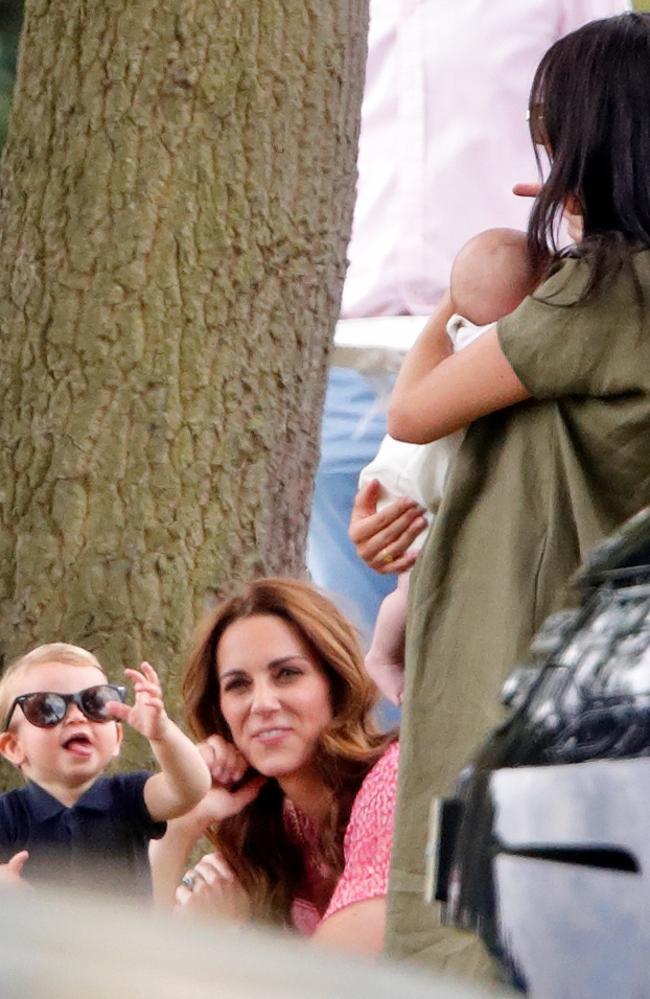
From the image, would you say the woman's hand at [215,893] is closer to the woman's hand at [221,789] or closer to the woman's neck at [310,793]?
the woman's hand at [221,789]

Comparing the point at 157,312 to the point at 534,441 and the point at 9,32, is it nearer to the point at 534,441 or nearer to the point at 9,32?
the point at 534,441

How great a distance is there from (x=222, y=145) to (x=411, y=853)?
1.72 metres

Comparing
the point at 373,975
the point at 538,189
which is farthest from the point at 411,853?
the point at 373,975

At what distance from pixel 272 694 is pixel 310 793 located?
186 millimetres

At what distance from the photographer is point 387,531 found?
3006mm

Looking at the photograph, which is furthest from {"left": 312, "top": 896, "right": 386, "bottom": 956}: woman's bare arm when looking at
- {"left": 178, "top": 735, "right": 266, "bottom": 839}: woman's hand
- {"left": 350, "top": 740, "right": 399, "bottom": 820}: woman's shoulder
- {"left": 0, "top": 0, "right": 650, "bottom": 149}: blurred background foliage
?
{"left": 0, "top": 0, "right": 650, "bottom": 149}: blurred background foliage

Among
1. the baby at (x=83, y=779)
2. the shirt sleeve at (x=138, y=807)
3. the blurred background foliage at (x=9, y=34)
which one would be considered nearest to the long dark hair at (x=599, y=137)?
the baby at (x=83, y=779)

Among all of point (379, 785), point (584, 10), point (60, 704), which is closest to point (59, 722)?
point (60, 704)

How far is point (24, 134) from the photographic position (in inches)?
156

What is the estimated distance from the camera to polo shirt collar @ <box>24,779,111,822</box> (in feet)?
10.9

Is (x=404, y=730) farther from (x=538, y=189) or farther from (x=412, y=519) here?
(x=538, y=189)

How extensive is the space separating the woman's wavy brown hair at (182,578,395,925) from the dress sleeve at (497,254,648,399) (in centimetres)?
95

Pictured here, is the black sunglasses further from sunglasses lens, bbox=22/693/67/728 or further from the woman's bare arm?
the woman's bare arm

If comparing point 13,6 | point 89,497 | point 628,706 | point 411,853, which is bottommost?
point 411,853
